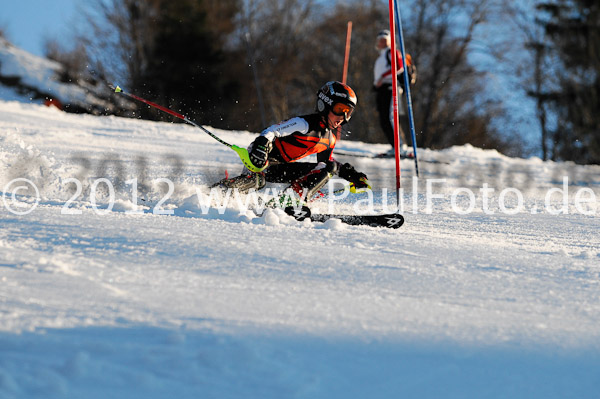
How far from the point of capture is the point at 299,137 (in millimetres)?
4855

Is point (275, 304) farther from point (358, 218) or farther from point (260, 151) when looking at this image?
point (260, 151)

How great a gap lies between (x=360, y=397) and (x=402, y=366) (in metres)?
0.21

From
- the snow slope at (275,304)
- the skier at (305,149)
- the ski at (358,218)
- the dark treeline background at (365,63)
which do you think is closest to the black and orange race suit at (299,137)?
the skier at (305,149)

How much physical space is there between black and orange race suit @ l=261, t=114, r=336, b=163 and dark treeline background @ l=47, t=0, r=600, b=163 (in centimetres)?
1677

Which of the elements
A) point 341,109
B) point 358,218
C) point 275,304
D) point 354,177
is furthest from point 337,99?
point 275,304

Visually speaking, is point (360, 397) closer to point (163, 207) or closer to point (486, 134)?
point (163, 207)

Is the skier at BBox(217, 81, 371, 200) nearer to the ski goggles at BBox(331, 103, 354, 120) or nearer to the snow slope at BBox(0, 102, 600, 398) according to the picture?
the ski goggles at BBox(331, 103, 354, 120)

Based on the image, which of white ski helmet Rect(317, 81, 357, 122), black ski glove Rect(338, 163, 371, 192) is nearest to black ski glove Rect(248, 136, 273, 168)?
white ski helmet Rect(317, 81, 357, 122)

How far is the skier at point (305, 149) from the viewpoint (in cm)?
473

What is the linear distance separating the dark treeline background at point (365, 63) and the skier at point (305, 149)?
54.8 ft

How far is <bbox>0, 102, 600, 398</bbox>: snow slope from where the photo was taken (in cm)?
187

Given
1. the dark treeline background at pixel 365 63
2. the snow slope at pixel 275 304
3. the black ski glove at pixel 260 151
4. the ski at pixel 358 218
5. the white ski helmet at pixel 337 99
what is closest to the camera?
the snow slope at pixel 275 304

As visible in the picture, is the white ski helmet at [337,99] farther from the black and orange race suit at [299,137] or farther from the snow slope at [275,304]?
the snow slope at [275,304]

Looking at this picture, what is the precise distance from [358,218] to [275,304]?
2201 millimetres
